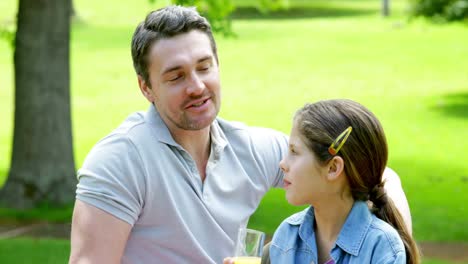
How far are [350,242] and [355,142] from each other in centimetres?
31

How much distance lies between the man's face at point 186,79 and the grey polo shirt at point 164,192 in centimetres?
12

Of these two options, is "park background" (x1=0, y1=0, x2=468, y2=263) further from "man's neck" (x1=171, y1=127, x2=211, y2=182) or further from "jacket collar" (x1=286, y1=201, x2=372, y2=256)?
"jacket collar" (x1=286, y1=201, x2=372, y2=256)

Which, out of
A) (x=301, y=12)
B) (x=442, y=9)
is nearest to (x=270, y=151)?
(x=442, y=9)

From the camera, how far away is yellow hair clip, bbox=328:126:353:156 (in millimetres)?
3137

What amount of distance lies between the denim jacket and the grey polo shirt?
44cm

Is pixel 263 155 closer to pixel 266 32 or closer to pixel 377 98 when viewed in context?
pixel 377 98

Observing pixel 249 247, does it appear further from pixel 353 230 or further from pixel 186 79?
pixel 186 79

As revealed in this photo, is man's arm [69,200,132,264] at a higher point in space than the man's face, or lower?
lower

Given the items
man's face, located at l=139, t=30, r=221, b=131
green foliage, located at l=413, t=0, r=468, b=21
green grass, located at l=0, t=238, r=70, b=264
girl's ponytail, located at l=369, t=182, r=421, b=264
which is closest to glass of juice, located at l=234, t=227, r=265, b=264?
girl's ponytail, located at l=369, t=182, r=421, b=264

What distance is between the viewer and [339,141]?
3148mm

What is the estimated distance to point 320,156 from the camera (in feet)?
10.5

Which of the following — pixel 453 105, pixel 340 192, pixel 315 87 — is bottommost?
pixel 315 87

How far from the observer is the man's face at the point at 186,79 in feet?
12.0

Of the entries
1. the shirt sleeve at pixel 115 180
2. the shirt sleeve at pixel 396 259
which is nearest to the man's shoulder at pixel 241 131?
the shirt sleeve at pixel 115 180
